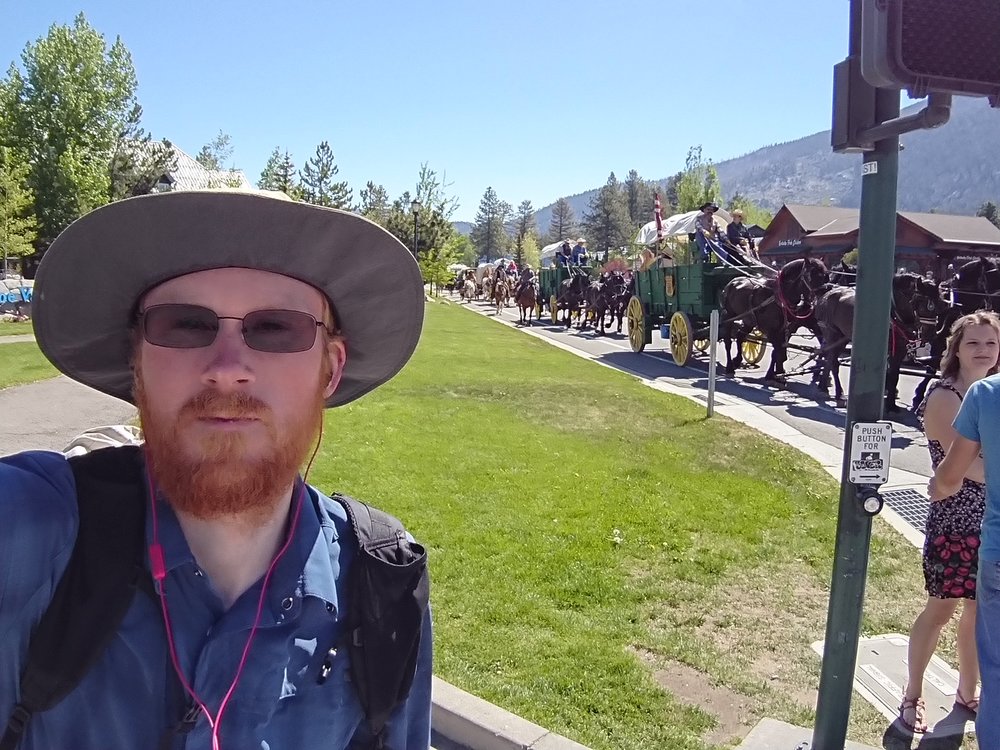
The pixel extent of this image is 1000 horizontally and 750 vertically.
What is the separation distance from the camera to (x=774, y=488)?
6.53 meters

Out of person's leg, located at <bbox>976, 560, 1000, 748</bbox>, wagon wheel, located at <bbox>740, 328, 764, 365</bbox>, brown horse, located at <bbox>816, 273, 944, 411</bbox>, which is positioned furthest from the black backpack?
wagon wheel, located at <bbox>740, 328, 764, 365</bbox>

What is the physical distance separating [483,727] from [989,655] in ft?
6.00

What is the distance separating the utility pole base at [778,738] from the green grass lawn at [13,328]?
843 inches

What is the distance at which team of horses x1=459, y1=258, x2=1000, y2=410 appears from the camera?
10.0 meters

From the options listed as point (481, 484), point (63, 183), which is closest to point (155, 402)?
point (481, 484)

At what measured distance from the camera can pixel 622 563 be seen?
4.85 m

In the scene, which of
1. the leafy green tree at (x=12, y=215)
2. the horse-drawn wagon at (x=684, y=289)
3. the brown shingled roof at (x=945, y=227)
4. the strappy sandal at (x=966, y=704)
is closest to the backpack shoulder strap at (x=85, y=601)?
the strappy sandal at (x=966, y=704)

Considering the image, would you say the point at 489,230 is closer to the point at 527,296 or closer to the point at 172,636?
the point at 527,296

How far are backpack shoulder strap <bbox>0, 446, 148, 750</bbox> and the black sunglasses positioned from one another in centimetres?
30

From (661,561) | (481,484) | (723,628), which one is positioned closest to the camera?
(723,628)

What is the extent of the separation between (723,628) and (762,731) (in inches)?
38.7

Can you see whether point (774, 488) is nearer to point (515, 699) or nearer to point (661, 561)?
point (661, 561)

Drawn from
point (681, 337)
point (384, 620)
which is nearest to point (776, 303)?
point (681, 337)

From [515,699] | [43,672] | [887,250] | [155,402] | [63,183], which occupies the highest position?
[63,183]
